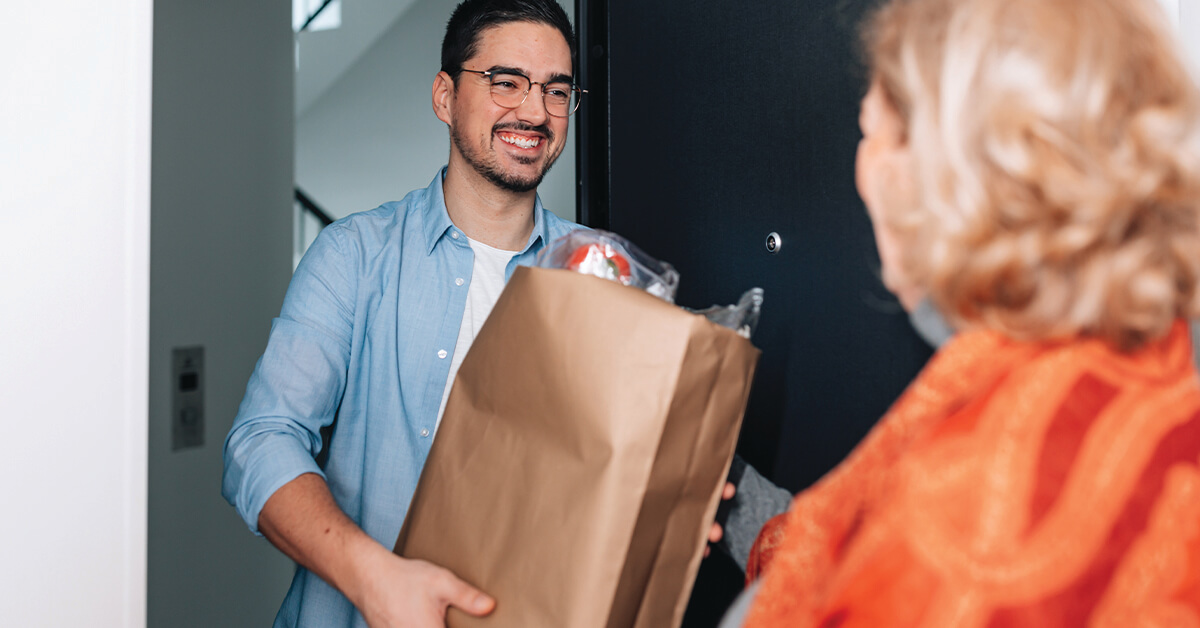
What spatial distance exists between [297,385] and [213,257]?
3.72ft

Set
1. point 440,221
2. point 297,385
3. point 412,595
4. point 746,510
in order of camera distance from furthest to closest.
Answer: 1. point 440,221
2. point 297,385
3. point 746,510
4. point 412,595

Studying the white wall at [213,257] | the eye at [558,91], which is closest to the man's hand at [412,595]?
the eye at [558,91]

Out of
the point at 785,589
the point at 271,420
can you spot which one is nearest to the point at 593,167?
the point at 271,420

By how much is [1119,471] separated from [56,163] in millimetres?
934

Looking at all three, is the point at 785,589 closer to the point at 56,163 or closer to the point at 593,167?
the point at 56,163

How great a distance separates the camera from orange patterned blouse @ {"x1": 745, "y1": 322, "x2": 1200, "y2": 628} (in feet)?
1.51

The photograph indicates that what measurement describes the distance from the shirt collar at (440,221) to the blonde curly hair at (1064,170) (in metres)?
0.93

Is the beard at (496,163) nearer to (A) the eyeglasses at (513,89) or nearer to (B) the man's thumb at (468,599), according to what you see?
(A) the eyeglasses at (513,89)

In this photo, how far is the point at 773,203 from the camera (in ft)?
4.44

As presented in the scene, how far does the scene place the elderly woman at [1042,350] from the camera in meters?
0.47

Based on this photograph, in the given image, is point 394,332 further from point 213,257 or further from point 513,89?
point 213,257

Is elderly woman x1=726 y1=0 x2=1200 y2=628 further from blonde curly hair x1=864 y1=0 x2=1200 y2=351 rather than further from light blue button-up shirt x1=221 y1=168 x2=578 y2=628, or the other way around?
light blue button-up shirt x1=221 y1=168 x2=578 y2=628

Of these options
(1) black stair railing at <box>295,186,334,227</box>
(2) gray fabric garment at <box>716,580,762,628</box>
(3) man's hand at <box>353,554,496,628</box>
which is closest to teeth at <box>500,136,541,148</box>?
(3) man's hand at <box>353,554,496,628</box>

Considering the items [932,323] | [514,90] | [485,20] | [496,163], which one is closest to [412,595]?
[932,323]
